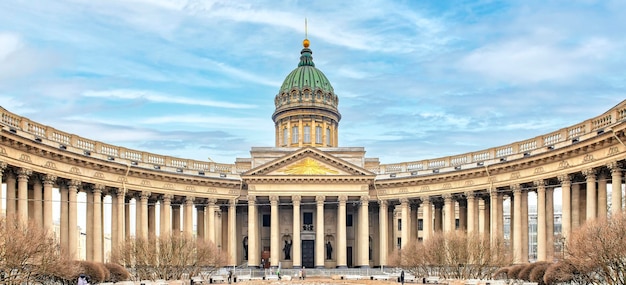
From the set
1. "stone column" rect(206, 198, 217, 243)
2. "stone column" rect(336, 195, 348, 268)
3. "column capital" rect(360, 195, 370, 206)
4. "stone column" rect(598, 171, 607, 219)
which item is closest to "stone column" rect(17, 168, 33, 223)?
"stone column" rect(206, 198, 217, 243)

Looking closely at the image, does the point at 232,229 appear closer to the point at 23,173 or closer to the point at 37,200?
the point at 37,200

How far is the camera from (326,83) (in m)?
102

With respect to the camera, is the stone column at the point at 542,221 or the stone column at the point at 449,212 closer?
the stone column at the point at 542,221

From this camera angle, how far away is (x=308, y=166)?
82688 millimetres

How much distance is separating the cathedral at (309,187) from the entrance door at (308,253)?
133mm

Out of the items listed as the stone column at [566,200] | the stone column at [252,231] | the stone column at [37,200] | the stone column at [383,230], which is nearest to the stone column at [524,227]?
the stone column at [566,200]

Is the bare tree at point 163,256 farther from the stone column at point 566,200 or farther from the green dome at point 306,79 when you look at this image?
the green dome at point 306,79

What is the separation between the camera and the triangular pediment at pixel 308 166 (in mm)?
81875

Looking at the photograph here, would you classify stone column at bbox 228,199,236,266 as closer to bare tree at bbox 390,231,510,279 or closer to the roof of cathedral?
the roof of cathedral

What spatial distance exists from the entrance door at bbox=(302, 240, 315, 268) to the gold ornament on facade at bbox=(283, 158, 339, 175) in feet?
37.9

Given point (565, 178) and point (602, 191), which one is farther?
point (565, 178)

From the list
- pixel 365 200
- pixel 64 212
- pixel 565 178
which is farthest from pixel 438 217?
pixel 64 212

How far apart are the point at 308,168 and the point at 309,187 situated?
2.26 metres

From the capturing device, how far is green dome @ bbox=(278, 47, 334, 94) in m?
100
